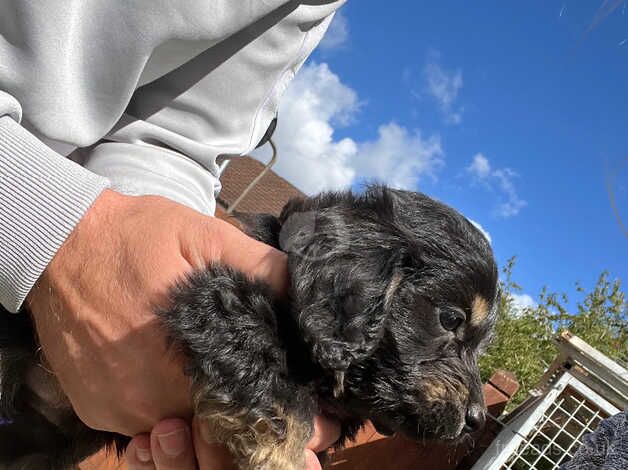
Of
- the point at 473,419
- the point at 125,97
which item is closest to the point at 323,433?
the point at 473,419

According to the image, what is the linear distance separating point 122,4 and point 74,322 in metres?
1.12

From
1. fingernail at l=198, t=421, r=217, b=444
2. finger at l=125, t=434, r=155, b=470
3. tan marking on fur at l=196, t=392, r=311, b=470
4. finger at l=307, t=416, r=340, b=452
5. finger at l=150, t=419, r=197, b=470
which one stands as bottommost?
finger at l=125, t=434, r=155, b=470

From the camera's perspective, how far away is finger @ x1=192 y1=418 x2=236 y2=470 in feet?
6.02

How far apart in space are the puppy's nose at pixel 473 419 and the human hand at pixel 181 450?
2.09 ft

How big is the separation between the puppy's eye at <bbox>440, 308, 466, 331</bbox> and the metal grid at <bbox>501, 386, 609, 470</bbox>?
2026 millimetres

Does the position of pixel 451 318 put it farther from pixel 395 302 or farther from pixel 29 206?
pixel 29 206

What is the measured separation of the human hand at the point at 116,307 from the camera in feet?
5.72

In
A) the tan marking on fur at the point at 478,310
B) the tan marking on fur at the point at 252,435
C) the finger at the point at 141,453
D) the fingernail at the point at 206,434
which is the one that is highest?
the tan marking on fur at the point at 478,310

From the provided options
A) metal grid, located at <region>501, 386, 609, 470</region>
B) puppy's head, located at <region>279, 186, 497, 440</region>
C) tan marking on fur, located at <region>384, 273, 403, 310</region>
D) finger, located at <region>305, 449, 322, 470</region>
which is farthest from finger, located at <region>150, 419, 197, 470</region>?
metal grid, located at <region>501, 386, 609, 470</region>

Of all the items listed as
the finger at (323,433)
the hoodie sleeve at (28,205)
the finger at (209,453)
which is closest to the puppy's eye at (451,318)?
the finger at (323,433)

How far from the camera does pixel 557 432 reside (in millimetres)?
3863

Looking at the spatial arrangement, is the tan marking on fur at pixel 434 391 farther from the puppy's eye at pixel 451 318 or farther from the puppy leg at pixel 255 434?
the puppy leg at pixel 255 434

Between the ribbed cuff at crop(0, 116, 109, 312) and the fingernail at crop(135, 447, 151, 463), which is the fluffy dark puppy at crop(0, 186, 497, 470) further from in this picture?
the ribbed cuff at crop(0, 116, 109, 312)

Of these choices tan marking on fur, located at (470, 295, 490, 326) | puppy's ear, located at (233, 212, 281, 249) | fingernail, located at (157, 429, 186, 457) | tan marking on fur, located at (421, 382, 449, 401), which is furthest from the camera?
puppy's ear, located at (233, 212, 281, 249)
